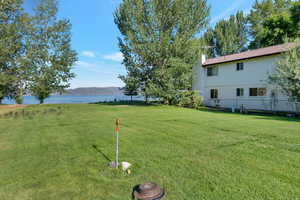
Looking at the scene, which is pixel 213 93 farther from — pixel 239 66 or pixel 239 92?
pixel 239 66

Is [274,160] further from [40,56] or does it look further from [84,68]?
[84,68]

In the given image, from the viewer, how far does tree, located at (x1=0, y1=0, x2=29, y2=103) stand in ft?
62.2

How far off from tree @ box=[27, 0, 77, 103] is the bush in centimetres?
1765

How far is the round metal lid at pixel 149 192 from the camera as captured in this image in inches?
98.0

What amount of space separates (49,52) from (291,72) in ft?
92.7

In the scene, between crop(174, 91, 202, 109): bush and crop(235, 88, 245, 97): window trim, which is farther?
crop(174, 91, 202, 109): bush

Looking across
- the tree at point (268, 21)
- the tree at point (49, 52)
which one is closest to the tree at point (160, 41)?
the tree at point (49, 52)

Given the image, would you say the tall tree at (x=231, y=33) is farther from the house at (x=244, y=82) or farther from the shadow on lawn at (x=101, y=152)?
the shadow on lawn at (x=101, y=152)

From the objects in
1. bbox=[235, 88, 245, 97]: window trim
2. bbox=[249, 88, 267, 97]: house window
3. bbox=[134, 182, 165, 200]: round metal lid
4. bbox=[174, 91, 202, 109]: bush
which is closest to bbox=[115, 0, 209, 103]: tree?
bbox=[174, 91, 202, 109]: bush

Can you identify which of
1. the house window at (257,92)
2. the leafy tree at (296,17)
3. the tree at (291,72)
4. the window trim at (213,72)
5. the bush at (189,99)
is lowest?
the bush at (189,99)

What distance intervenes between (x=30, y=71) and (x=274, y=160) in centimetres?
2620

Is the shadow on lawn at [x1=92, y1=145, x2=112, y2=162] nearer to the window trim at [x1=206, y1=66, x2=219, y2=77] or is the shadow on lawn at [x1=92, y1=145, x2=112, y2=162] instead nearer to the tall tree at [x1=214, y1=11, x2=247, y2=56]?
the window trim at [x1=206, y1=66, x2=219, y2=77]

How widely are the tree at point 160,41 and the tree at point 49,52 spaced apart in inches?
445

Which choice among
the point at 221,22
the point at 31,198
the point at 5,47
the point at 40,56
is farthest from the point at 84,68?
the point at 31,198
